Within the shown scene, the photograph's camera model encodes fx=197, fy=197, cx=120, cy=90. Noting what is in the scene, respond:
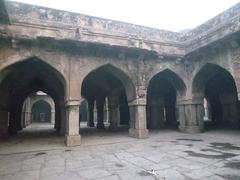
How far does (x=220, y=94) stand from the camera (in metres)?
12.9

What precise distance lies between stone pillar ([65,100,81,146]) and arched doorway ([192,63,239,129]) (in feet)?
18.9

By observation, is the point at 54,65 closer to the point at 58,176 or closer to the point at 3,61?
the point at 3,61

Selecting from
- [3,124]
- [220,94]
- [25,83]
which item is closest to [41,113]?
[25,83]

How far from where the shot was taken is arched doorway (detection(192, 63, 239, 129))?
9578 mm

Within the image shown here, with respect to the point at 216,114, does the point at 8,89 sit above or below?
above

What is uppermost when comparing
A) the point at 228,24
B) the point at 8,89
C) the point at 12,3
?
the point at 12,3

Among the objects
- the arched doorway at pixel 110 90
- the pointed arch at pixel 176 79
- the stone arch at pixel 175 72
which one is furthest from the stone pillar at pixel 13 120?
the pointed arch at pixel 176 79

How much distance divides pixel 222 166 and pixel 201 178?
91cm

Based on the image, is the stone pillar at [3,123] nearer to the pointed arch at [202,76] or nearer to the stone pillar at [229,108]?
the pointed arch at [202,76]

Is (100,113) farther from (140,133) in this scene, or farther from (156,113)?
(140,133)

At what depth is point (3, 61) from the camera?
665 cm

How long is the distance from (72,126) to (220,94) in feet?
33.3

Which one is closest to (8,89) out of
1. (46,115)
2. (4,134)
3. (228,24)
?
(4,134)

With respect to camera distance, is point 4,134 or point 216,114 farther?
point 216,114
